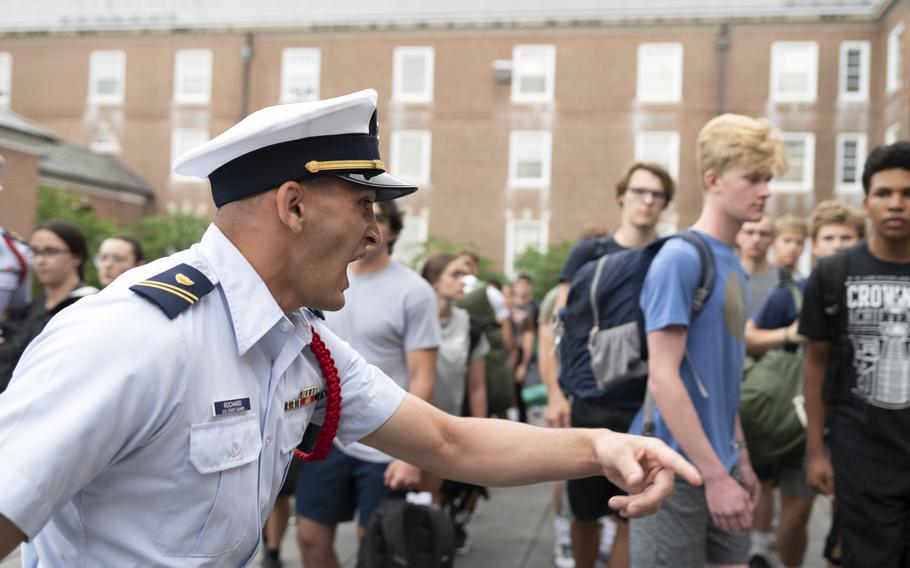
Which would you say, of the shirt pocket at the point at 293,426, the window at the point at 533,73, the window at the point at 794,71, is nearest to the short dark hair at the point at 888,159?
the shirt pocket at the point at 293,426

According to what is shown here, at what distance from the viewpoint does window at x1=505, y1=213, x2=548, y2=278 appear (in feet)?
111

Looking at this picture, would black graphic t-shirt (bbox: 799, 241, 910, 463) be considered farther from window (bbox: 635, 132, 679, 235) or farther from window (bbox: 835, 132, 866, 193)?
window (bbox: 835, 132, 866, 193)

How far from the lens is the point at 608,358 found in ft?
13.0

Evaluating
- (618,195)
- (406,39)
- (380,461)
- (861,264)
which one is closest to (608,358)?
(861,264)

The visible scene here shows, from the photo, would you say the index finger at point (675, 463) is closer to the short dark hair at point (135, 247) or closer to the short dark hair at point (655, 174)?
the short dark hair at point (655, 174)

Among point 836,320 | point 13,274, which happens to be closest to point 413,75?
point 13,274

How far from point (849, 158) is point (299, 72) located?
21139 mm

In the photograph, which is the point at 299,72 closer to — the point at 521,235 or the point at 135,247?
Result: the point at 521,235

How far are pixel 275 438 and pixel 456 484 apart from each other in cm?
473

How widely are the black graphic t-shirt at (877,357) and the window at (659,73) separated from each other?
3059 centimetres

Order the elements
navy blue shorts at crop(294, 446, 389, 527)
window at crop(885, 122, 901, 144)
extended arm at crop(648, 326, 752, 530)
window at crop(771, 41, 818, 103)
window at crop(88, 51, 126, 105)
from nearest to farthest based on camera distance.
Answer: extended arm at crop(648, 326, 752, 530), navy blue shorts at crop(294, 446, 389, 527), window at crop(885, 122, 901, 144), window at crop(771, 41, 818, 103), window at crop(88, 51, 126, 105)

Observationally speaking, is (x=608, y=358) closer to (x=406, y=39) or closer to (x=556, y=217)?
(x=556, y=217)

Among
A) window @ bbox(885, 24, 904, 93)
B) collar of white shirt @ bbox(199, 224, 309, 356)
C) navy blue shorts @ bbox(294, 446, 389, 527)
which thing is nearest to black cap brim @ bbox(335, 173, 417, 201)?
collar of white shirt @ bbox(199, 224, 309, 356)

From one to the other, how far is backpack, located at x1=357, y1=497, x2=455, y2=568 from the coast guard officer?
7.60 ft
